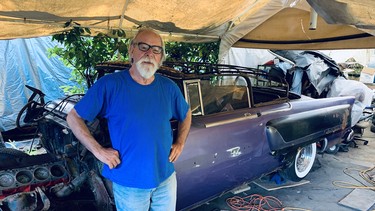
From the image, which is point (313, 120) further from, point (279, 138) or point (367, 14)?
point (367, 14)

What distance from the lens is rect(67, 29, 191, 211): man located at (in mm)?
2053

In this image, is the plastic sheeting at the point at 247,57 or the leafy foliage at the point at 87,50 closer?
the leafy foliage at the point at 87,50

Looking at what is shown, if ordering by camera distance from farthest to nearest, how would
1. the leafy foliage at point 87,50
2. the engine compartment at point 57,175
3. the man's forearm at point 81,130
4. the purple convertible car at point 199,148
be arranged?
the leafy foliage at point 87,50
the purple convertible car at point 199,148
the engine compartment at point 57,175
the man's forearm at point 81,130

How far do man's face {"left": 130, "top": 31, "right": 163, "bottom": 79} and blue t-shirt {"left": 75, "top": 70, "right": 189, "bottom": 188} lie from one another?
12cm

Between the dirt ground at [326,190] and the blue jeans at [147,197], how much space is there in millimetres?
1629

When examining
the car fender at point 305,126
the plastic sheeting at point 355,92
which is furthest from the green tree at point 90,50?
the plastic sheeting at point 355,92

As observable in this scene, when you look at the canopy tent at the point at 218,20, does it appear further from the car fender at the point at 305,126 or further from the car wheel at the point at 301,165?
the car wheel at the point at 301,165

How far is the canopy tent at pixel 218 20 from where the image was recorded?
2568 millimetres

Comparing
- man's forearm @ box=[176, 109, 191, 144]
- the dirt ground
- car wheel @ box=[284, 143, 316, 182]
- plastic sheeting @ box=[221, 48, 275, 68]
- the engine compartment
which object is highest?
plastic sheeting @ box=[221, 48, 275, 68]

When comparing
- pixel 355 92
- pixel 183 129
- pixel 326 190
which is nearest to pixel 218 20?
pixel 183 129

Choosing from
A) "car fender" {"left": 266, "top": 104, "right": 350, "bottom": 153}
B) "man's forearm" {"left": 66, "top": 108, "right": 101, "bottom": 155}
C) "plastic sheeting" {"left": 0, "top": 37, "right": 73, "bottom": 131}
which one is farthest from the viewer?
"plastic sheeting" {"left": 0, "top": 37, "right": 73, "bottom": 131}

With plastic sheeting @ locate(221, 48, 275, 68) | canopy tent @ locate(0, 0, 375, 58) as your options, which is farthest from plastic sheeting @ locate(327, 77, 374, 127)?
plastic sheeting @ locate(221, 48, 275, 68)

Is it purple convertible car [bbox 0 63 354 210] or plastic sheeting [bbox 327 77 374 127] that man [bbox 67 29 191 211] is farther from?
plastic sheeting [bbox 327 77 374 127]

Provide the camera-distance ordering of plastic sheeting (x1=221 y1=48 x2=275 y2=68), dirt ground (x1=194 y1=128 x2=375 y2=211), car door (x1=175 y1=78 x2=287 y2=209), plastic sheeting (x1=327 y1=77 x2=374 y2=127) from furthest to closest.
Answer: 1. plastic sheeting (x1=221 y1=48 x2=275 y2=68)
2. plastic sheeting (x1=327 y1=77 x2=374 y2=127)
3. dirt ground (x1=194 y1=128 x2=375 y2=211)
4. car door (x1=175 y1=78 x2=287 y2=209)
